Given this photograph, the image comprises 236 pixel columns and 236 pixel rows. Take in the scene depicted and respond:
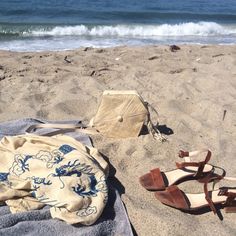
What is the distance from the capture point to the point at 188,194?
267 centimetres

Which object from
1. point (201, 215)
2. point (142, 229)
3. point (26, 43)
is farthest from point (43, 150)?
point (26, 43)

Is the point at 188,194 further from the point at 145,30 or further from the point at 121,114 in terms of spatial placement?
the point at 145,30

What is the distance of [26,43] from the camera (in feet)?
28.0

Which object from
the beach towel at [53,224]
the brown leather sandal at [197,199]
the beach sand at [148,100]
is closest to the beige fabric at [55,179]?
the beach towel at [53,224]

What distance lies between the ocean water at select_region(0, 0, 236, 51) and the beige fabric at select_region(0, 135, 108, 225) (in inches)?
211

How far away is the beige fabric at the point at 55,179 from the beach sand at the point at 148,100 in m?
0.25

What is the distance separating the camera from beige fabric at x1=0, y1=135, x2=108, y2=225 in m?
2.28

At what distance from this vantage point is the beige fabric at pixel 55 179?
7.48 feet

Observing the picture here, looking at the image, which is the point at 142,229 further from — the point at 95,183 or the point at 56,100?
Answer: the point at 56,100

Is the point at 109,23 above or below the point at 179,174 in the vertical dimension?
below

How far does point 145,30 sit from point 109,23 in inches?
48.4

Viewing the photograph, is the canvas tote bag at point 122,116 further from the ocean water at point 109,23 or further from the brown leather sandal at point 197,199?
the ocean water at point 109,23

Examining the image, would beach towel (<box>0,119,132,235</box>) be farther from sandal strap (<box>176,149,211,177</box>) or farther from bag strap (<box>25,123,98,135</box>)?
bag strap (<box>25,123,98,135</box>)

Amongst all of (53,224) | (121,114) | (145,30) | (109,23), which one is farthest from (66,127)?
(109,23)
